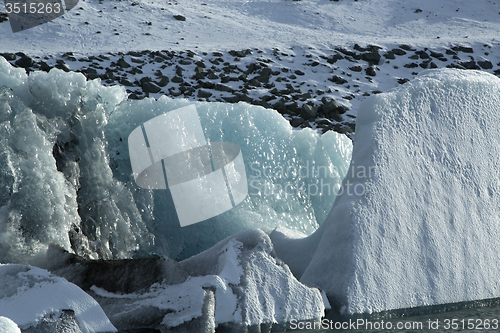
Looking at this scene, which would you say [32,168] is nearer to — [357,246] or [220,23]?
[357,246]

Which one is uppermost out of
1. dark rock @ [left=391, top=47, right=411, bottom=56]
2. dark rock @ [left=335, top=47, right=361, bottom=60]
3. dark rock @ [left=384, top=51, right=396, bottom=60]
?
dark rock @ [left=391, top=47, right=411, bottom=56]

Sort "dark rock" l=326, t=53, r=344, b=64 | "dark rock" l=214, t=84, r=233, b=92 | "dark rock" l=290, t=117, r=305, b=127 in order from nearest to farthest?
"dark rock" l=290, t=117, r=305, b=127 → "dark rock" l=214, t=84, r=233, b=92 → "dark rock" l=326, t=53, r=344, b=64

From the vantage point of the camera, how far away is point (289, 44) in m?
14.6

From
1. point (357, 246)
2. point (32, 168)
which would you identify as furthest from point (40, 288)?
point (357, 246)

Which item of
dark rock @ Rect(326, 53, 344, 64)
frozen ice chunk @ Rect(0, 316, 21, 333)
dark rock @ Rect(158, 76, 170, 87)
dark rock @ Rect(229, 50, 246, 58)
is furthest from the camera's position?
dark rock @ Rect(326, 53, 344, 64)

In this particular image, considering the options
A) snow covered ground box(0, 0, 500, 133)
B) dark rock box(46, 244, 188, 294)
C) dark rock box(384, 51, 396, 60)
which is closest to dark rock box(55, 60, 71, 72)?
snow covered ground box(0, 0, 500, 133)

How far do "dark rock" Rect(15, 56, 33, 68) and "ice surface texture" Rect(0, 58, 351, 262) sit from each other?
7254 mm

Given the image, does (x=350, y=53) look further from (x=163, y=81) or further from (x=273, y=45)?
(x=163, y=81)

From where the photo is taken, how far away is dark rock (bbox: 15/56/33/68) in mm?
10797

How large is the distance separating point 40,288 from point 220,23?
14285 millimetres

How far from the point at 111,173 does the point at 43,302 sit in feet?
6.91

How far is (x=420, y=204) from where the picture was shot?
344 cm

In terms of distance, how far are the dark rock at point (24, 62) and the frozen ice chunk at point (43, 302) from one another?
365 inches

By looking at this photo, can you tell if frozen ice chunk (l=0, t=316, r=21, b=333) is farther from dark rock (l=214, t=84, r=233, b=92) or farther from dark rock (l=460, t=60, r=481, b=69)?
dark rock (l=460, t=60, r=481, b=69)
